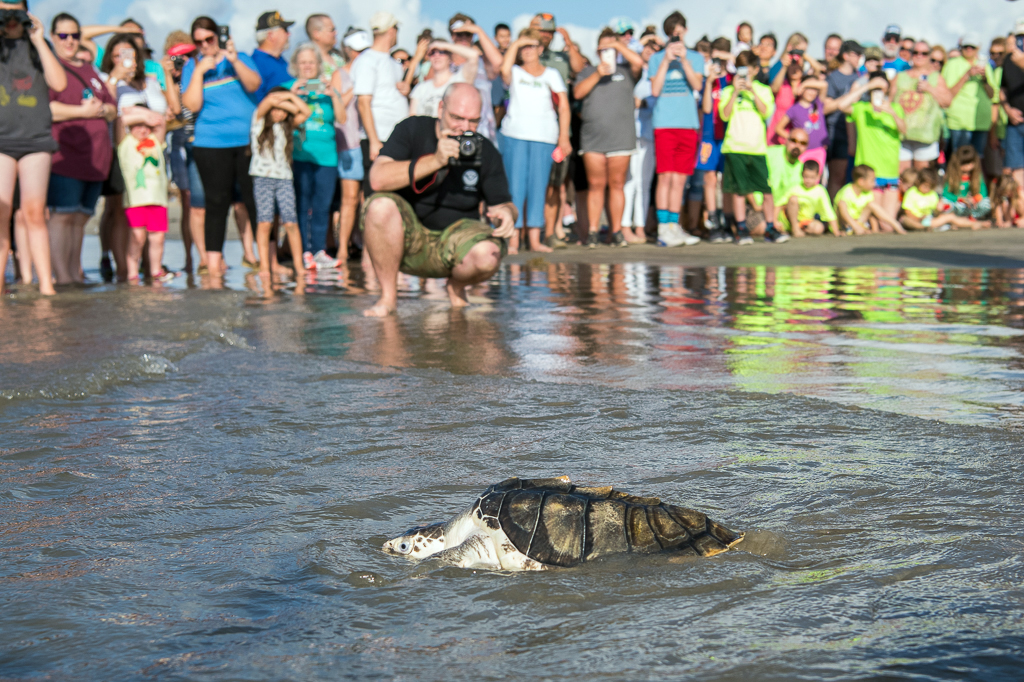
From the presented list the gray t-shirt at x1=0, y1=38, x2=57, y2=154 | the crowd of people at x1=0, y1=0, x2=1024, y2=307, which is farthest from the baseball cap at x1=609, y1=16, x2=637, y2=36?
the gray t-shirt at x1=0, y1=38, x2=57, y2=154

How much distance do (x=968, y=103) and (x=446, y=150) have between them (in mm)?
9879

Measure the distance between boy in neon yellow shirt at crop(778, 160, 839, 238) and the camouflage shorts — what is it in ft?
23.8

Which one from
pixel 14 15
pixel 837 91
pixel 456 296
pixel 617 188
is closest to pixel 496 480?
pixel 456 296

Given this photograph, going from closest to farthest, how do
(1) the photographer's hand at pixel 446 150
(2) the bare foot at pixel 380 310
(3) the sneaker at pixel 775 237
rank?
(1) the photographer's hand at pixel 446 150 → (2) the bare foot at pixel 380 310 → (3) the sneaker at pixel 775 237

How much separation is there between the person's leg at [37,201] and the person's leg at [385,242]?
2.57 metres

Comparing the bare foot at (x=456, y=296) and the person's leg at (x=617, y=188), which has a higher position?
the person's leg at (x=617, y=188)

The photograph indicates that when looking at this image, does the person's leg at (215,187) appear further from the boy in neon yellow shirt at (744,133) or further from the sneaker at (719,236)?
the sneaker at (719,236)

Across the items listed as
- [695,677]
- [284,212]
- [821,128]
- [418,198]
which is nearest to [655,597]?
[695,677]

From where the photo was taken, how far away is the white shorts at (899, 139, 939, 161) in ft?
44.8

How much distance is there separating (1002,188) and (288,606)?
45.1 ft

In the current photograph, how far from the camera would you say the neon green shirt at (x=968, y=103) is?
13547 millimetres

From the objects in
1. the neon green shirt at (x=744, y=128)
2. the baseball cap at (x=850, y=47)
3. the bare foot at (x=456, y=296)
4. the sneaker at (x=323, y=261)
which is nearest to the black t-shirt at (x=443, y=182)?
the bare foot at (x=456, y=296)

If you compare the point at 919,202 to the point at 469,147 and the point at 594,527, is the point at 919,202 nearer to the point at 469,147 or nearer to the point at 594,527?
the point at 469,147

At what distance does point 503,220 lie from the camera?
6723 millimetres
